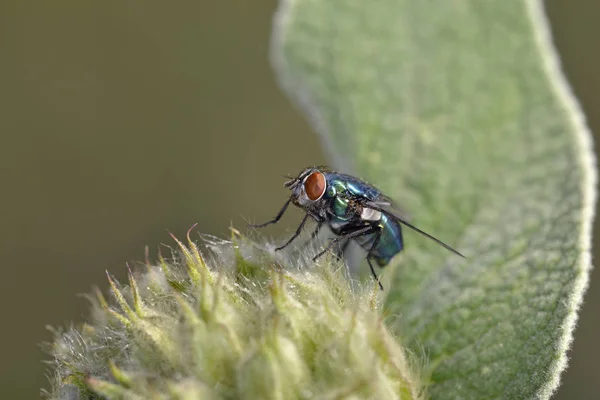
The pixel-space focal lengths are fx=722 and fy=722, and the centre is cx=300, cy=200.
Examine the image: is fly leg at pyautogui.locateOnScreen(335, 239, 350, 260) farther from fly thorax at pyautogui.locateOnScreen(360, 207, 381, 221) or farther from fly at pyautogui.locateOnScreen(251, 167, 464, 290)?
fly thorax at pyautogui.locateOnScreen(360, 207, 381, 221)

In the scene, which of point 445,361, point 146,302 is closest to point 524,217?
point 445,361

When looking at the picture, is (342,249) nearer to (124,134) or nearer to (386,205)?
(386,205)

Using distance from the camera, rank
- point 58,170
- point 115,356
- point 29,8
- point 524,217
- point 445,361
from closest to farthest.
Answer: point 115,356, point 445,361, point 524,217, point 58,170, point 29,8

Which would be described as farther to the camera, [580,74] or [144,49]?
[144,49]

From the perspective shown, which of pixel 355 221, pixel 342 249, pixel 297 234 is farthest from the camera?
pixel 355 221

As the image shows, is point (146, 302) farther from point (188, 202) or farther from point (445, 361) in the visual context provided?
point (188, 202)

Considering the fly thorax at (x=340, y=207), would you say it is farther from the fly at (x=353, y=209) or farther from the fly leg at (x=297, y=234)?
the fly leg at (x=297, y=234)

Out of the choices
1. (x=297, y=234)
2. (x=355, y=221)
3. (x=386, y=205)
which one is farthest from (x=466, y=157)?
(x=297, y=234)
